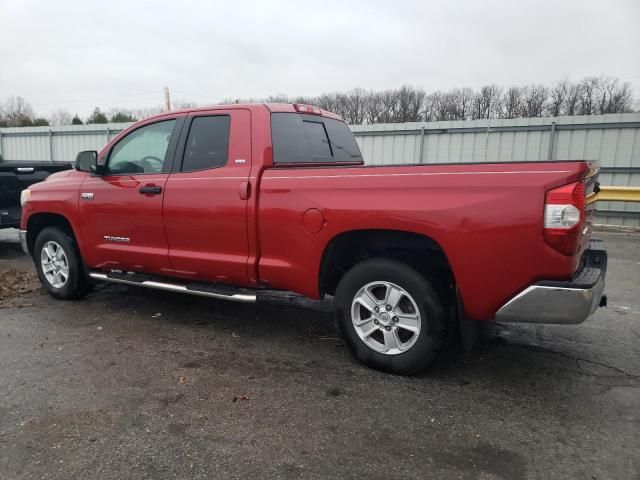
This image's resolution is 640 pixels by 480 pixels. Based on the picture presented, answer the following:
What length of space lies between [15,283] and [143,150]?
280 centimetres

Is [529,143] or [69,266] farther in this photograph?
[529,143]

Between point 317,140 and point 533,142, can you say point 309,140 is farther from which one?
point 533,142

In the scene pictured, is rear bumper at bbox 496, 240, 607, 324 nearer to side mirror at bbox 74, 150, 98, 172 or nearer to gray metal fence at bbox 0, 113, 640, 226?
side mirror at bbox 74, 150, 98, 172

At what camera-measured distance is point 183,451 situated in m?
2.58

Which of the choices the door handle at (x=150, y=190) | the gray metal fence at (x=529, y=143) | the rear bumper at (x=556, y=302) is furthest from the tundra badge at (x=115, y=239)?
the gray metal fence at (x=529, y=143)

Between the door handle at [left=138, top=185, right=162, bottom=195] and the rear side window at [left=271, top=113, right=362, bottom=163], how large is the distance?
45.4 inches

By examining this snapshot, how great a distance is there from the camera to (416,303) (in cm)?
330

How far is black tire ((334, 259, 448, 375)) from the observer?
3252 mm

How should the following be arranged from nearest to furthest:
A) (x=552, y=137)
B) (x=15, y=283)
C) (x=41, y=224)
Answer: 1. (x=41, y=224)
2. (x=15, y=283)
3. (x=552, y=137)

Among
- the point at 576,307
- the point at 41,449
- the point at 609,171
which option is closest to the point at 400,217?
the point at 576,307

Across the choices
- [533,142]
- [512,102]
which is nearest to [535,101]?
[512,102]

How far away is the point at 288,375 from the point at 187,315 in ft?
5.74

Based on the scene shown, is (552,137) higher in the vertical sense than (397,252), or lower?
higher

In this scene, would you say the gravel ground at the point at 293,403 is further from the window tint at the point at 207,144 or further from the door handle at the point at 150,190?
the window tint at the point at 207,144
